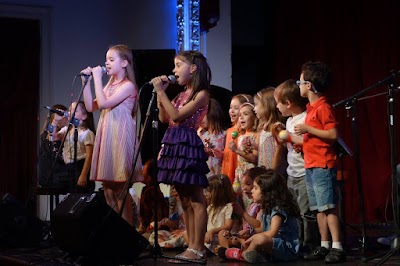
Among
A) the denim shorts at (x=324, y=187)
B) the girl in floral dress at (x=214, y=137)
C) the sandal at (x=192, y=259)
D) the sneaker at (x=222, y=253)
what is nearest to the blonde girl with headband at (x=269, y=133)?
the girl in floral dress at (x=214, y=137)

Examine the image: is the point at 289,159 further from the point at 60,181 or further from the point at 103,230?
the point at 60,181

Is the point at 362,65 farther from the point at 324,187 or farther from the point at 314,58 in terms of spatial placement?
the point at 324,187

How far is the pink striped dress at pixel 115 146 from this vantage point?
437 cm

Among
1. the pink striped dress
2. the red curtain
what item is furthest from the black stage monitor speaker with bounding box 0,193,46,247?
the red curtain

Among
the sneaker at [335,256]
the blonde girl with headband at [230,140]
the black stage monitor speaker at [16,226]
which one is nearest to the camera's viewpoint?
the sneaker at [335,256]

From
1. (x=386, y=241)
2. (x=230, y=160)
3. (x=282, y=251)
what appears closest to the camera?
(x=282, y=251)

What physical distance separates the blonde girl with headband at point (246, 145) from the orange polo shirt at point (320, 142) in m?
0.89

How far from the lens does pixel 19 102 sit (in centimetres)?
883

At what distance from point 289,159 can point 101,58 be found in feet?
Answer: 16.8

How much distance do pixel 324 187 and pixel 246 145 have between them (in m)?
1.12

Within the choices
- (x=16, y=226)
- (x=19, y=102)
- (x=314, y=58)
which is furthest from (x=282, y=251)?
(x=19, y=102)

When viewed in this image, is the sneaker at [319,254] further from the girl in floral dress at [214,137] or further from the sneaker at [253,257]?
the girl in floral dress at [214,137]

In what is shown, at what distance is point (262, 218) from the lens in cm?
427

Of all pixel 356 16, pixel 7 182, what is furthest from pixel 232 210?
pixel 7 182
